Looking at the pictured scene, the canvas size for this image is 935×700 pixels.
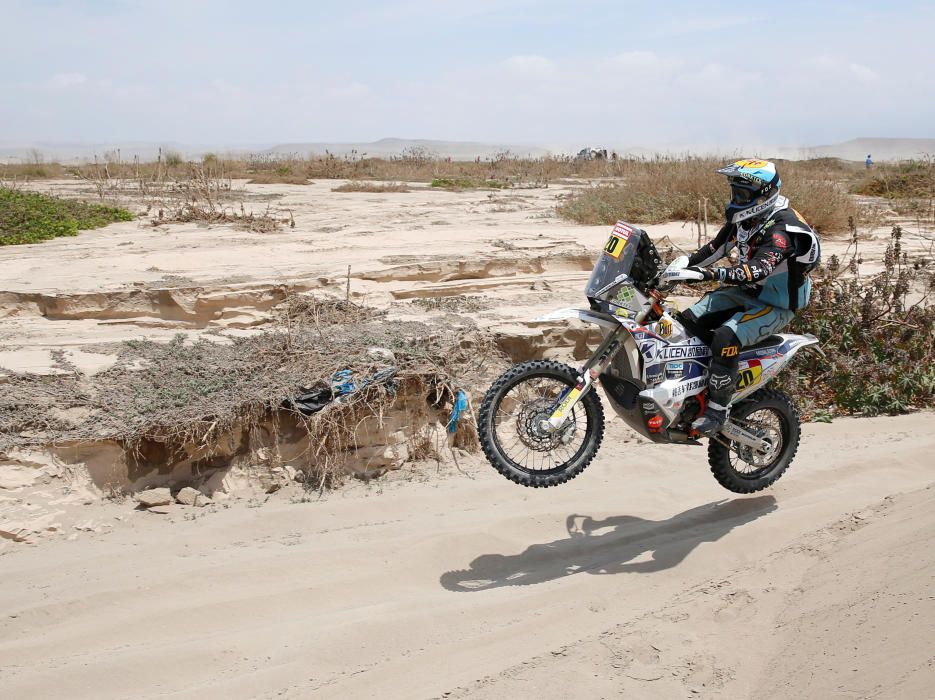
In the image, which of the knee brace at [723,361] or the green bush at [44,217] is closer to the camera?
the knee brace at [723,361]

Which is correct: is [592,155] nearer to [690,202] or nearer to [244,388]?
[690,202]

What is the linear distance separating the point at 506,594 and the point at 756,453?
208 centimetres

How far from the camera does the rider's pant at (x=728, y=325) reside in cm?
548

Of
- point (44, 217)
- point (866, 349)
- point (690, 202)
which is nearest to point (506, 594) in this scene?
point (866, 349)

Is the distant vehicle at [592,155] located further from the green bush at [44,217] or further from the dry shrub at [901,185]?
the green bush at [44,217]

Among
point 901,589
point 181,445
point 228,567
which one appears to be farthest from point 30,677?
point 901,589

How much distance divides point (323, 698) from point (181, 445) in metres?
3.06

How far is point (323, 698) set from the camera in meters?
4.07

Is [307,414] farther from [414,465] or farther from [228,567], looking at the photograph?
[228,567]

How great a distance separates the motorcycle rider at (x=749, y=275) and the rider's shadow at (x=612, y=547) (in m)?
0.80

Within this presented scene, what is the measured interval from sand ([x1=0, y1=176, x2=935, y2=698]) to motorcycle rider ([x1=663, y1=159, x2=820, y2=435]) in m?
1.12

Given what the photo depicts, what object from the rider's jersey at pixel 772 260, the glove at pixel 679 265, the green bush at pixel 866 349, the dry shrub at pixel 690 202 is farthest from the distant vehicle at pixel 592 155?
the glove at pixel 679 265

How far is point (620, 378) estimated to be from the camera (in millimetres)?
5355

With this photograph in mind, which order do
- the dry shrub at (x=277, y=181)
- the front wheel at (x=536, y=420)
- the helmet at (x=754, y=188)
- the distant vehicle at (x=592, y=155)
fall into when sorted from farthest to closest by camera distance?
the distant vehicle at (x=592, y=155) → the dry shrub at (x=277, y=181) → the helmet at (x=754, y=188) → the front wheel at (x=536, y=420)
